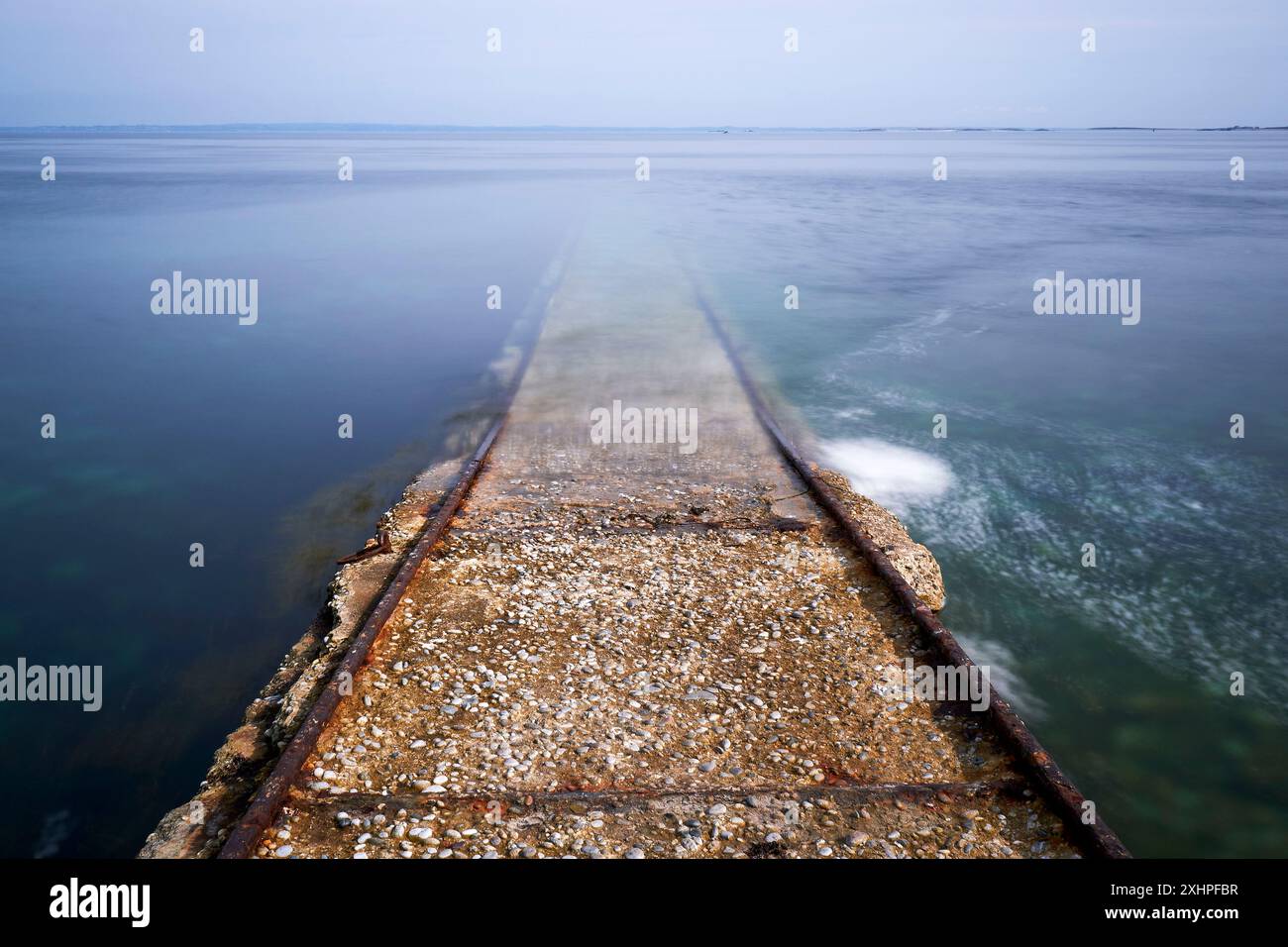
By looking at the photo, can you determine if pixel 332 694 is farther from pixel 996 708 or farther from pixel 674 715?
pixel 996 708

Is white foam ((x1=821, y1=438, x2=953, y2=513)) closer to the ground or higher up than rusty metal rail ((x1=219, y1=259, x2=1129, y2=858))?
higher up

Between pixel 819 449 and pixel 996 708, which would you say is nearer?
pixel 996 708

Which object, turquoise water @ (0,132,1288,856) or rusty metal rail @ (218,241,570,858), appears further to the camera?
turquoise water @ (0,132,1288,856)

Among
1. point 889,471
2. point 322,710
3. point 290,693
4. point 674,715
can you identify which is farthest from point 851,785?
point 889,471

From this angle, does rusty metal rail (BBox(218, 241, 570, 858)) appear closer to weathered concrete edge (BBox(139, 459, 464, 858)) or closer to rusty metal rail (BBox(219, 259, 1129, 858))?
rusty metal rail (BBox(219, 259, 1129, 858))

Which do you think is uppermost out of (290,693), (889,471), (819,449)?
(819,449)

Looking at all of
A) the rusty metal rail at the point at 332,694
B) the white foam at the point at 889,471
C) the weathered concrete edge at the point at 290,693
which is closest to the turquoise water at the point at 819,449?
the white foam at the point at 889,471

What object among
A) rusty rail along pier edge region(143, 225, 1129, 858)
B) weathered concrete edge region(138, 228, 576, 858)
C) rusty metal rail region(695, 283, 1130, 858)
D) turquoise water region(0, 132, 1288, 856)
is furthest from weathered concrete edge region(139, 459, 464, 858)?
rusty metal rail region(695, 283, 1130, 858)

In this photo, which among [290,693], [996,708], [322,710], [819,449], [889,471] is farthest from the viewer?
[819,449]
